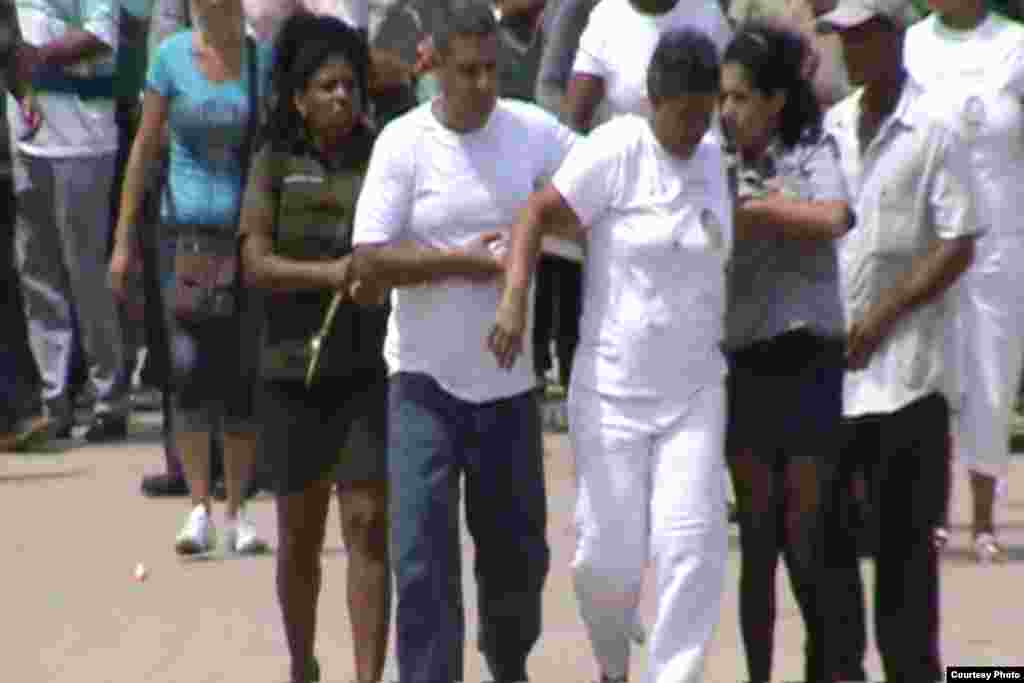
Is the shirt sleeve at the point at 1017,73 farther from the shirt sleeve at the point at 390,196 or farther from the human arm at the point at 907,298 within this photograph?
the shirt sleeve at the point at 390,196

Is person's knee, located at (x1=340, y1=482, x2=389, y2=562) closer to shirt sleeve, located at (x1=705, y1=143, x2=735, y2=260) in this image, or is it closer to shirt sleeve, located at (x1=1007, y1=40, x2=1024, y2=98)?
shirt sleeve, located at (x1=705, y1=143, x2=735, y2=260)

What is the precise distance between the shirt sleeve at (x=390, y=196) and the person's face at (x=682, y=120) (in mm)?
637

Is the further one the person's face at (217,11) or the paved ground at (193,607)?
the person's face at (217,11)

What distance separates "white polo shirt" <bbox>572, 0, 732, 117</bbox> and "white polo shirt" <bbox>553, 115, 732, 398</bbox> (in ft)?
6.76

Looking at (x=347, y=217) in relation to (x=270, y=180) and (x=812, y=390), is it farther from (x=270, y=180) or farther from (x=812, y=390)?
(x=812, y=390)

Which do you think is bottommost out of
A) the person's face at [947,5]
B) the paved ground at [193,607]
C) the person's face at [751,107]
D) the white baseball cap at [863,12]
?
the paved ground at [193,607]

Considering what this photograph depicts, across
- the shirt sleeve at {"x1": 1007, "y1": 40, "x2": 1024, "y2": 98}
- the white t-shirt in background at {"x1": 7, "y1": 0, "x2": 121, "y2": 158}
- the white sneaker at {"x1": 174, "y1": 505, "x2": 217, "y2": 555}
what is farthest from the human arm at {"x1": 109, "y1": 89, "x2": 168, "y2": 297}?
the shirt sleeve at {"x1": 1007, "y1": 40, "x2": 1024, "y2": 98}

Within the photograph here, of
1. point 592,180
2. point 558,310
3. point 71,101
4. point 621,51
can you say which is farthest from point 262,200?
point 71,101

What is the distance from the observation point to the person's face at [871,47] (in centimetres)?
1012

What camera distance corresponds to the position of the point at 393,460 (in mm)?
9711

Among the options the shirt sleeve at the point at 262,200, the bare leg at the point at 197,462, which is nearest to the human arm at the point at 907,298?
the shirt sleeve at the point at 262,200

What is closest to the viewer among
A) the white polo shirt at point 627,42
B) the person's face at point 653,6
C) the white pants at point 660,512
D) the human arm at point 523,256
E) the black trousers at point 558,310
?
the human arm at point 523,256

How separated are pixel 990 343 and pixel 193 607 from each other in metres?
2.90

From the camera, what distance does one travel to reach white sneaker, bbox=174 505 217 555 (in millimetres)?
12688
